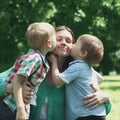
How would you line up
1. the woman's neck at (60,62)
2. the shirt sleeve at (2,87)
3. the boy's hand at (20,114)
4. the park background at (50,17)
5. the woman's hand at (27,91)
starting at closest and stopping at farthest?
the boy's hand at (20,114)
the woman's hand at (27,91)
the shirt sleeve at (2,87)
the woman's neck at (60,62)
the park background at (50,17)

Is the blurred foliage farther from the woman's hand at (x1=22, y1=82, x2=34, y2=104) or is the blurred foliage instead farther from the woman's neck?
the woman's hand at (x1=22, y1=82, x2=34, y2=104)

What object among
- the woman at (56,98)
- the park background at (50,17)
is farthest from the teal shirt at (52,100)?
the park background at (50,17)

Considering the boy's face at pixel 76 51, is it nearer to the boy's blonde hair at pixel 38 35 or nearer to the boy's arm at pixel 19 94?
the boy's blonde hair at pixel 38 35

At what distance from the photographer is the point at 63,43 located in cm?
421

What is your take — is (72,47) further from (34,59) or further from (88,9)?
(88,9)

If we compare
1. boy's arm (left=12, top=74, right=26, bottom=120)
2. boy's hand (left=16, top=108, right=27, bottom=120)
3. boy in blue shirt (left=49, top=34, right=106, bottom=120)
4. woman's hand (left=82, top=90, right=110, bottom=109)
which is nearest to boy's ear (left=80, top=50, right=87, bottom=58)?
boy in blue shirt (left=49, top=34, right=106, bottom=120)

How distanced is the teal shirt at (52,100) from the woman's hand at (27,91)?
0.89ft

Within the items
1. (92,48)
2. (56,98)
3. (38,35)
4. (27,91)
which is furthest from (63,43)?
(27,91)

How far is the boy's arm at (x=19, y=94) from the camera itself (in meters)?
3.75

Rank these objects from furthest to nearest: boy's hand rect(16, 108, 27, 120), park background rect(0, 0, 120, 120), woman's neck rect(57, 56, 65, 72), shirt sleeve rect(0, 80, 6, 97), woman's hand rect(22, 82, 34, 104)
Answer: park background rect(0, 0, 120, 120), woman's neck rect(57, 56, 65, 72), shirt sleeve rect(0, 80, 6, 97), woman's hand rect(22, 82, 34, 104), boy's hand rect(16, 108, 27, 120)

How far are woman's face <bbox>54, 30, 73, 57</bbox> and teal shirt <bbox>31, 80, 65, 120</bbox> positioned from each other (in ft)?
0.92

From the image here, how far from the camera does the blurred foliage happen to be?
21795 millimetres

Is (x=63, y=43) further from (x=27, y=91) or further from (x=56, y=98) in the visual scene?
(x=27, y=91)

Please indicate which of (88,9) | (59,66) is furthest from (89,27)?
(59,66)
